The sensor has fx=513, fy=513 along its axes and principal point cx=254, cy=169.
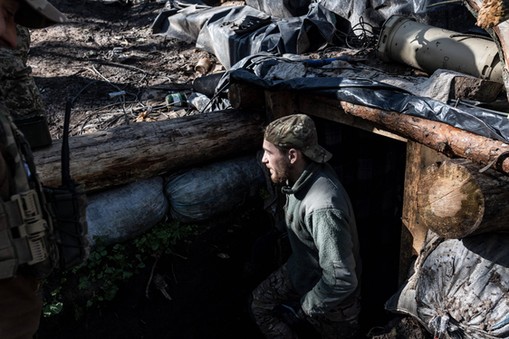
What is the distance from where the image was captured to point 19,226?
2.23 meters

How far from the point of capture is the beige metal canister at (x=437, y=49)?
12.4ft

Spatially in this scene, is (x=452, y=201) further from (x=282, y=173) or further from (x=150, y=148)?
(x=150, y=148)

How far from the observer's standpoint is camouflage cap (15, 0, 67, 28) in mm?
2453

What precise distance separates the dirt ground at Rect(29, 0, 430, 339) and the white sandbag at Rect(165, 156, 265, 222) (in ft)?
0.75

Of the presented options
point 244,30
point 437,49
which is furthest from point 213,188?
point 244,30

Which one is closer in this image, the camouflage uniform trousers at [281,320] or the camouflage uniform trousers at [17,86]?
the camouflage uniform trousers at [281,320]

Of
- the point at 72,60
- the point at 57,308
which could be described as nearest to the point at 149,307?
the point at 57,308

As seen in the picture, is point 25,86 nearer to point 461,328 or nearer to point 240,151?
point 240,151

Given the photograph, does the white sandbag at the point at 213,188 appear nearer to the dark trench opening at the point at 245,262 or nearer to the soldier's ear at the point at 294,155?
the dark trench opening at the point at 245,262

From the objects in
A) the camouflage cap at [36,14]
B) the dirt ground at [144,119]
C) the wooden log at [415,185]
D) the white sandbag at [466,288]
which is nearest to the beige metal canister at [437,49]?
the wooden log at [415,185]

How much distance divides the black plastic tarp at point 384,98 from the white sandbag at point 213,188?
2.64 feet

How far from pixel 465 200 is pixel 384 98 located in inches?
40.4

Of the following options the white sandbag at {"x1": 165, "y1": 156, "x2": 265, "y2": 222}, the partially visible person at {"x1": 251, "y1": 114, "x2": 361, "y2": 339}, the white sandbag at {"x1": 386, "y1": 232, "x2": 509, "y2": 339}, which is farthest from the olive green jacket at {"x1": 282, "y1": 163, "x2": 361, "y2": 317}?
the white sandbag at {"x1": 165, "y1": 156, "x2": 265, "y2": 222}

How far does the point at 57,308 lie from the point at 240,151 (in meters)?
1.99
